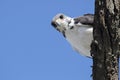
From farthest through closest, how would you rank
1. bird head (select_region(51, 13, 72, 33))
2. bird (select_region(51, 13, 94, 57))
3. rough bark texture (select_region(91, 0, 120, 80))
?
bird head (select_region(51, 13, 72, 33)) → bird (select_region(51, 13, 94, 57)) → rough bark texture (select_region(91, 0, 120, 80))

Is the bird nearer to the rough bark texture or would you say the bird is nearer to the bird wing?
the bird wing

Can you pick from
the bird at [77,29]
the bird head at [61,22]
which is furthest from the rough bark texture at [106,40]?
the bird head at [61,22]

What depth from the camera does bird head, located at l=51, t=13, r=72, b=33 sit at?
389 inches

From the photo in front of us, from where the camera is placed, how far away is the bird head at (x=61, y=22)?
9883mm

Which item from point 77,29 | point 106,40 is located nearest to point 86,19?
point 77,29

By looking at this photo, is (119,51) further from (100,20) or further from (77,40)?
(77,40)

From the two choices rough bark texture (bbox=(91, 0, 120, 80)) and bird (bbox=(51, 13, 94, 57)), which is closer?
rough bark texture (bbox=(91, 0, 120, 80))

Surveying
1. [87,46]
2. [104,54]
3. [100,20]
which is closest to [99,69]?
[104,54]

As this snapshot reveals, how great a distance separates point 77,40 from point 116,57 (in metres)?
4.64

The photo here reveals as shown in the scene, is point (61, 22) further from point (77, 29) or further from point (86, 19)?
point (86, 19)

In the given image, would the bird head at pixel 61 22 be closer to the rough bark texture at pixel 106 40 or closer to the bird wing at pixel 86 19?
the bird wing at pixel 86 19

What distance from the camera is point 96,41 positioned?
4.87m

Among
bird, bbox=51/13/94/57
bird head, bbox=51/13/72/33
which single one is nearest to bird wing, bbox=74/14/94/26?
bird, bbox=51/13/94/57

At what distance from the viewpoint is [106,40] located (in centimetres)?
483
